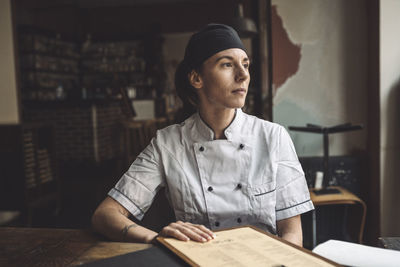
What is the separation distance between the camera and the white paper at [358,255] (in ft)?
2.83

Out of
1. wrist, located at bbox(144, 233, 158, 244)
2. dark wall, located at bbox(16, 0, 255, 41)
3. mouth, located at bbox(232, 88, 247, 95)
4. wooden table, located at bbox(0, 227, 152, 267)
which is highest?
dark wall, located at bbox(16, 0, 255, 41)

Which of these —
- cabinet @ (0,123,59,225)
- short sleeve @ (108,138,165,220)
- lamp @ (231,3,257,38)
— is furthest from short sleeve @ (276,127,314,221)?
cabinet @ (0,123,59,225)

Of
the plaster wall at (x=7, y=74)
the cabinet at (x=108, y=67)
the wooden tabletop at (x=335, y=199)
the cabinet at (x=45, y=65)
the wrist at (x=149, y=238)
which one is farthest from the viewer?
the cabinet at (x=108, y=67)

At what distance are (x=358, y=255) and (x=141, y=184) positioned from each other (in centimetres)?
76

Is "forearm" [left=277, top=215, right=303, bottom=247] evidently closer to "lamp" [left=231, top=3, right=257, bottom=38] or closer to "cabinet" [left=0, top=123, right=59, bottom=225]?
"lamp" [left=231, top=3, right=257, bottom=38]

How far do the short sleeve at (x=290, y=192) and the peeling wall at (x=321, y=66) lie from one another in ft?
6.36

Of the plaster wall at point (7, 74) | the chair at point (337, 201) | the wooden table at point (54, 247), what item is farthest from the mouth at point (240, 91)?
the plaster wall at point (7, 74)

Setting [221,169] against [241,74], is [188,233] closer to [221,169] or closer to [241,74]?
[221,169]

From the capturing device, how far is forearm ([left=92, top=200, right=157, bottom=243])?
3.76 ft

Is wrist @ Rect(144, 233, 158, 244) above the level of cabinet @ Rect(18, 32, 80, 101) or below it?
below

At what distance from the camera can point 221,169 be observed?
1.36 m

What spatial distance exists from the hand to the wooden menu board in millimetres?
12

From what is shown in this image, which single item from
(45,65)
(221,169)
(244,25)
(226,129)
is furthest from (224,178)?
(45,65)

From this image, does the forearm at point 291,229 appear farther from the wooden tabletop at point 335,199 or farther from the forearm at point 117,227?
the wooden tabletop at point 335,199
